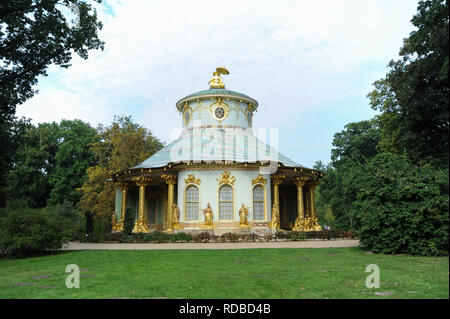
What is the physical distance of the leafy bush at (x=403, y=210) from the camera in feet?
36.8

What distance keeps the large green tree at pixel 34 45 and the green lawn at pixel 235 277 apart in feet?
22.6

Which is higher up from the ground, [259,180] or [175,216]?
[259,180]

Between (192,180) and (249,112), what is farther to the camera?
(249,112)

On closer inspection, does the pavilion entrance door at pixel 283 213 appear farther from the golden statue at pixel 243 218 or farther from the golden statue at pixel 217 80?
the golden statue at pixel 217 80

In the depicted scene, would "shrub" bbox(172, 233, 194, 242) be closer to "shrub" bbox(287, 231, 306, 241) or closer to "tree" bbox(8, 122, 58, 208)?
"shrub" bbox(287, 231, 306, 241)

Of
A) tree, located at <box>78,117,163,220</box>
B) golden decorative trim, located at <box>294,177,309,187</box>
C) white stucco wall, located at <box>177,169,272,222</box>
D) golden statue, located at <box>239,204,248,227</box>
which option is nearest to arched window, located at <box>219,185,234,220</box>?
white stucco wall, located at <box>177,169,272,222</box>

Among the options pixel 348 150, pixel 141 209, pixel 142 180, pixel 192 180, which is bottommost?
pixel 141 209

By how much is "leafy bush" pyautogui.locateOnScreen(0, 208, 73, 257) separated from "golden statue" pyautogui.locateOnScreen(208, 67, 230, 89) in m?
18.8

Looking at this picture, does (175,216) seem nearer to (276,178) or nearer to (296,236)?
(276,178)

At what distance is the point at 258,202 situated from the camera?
73.7 feet

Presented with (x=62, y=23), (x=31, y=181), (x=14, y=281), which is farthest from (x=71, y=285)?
(x=31, y=181)

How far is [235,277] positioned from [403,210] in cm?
678

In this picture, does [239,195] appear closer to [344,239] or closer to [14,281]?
[344,239]

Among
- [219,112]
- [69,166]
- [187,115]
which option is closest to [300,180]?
[219,112]
